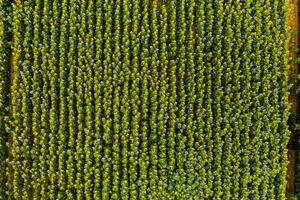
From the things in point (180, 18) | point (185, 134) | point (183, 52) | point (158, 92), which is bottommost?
point (185, 134)

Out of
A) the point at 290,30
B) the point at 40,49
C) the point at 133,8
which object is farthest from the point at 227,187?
the point at 40,49

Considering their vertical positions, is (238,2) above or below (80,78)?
above

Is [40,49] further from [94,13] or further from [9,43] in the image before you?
[94,13]

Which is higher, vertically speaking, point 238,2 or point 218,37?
point 238,2

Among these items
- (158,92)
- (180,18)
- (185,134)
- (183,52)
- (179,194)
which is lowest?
(179,194)

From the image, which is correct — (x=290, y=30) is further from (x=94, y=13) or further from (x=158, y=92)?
(x=94, y=13)

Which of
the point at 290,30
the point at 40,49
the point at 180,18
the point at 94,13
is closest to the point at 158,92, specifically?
the point at 180,18
